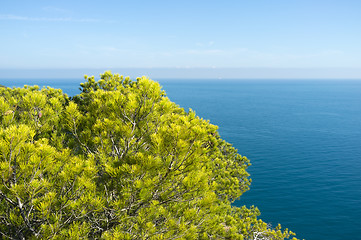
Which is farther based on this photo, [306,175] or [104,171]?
[306,175]

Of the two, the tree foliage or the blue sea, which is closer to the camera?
the tree foliage

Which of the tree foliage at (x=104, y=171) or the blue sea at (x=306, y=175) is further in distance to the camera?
the blue sea at (x=306, y=175)

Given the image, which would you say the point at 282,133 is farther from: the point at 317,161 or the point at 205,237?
the point at 205,237

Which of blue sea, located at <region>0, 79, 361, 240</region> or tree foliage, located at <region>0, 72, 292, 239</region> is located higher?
tree foliage, located at <region>0, 72, 292, 239</region>

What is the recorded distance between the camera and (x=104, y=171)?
659 cm

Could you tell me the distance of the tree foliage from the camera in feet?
15.8

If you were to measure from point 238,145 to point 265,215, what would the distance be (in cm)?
2724

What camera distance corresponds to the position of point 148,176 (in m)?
6.14


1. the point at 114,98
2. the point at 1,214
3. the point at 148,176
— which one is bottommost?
the point at 1,214

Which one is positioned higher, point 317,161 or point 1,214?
point 1,214

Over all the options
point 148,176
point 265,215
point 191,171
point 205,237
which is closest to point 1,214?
point 148,176

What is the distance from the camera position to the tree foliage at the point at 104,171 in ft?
15.8

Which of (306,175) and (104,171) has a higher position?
(104,171)

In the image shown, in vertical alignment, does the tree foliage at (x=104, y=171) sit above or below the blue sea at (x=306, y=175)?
above
